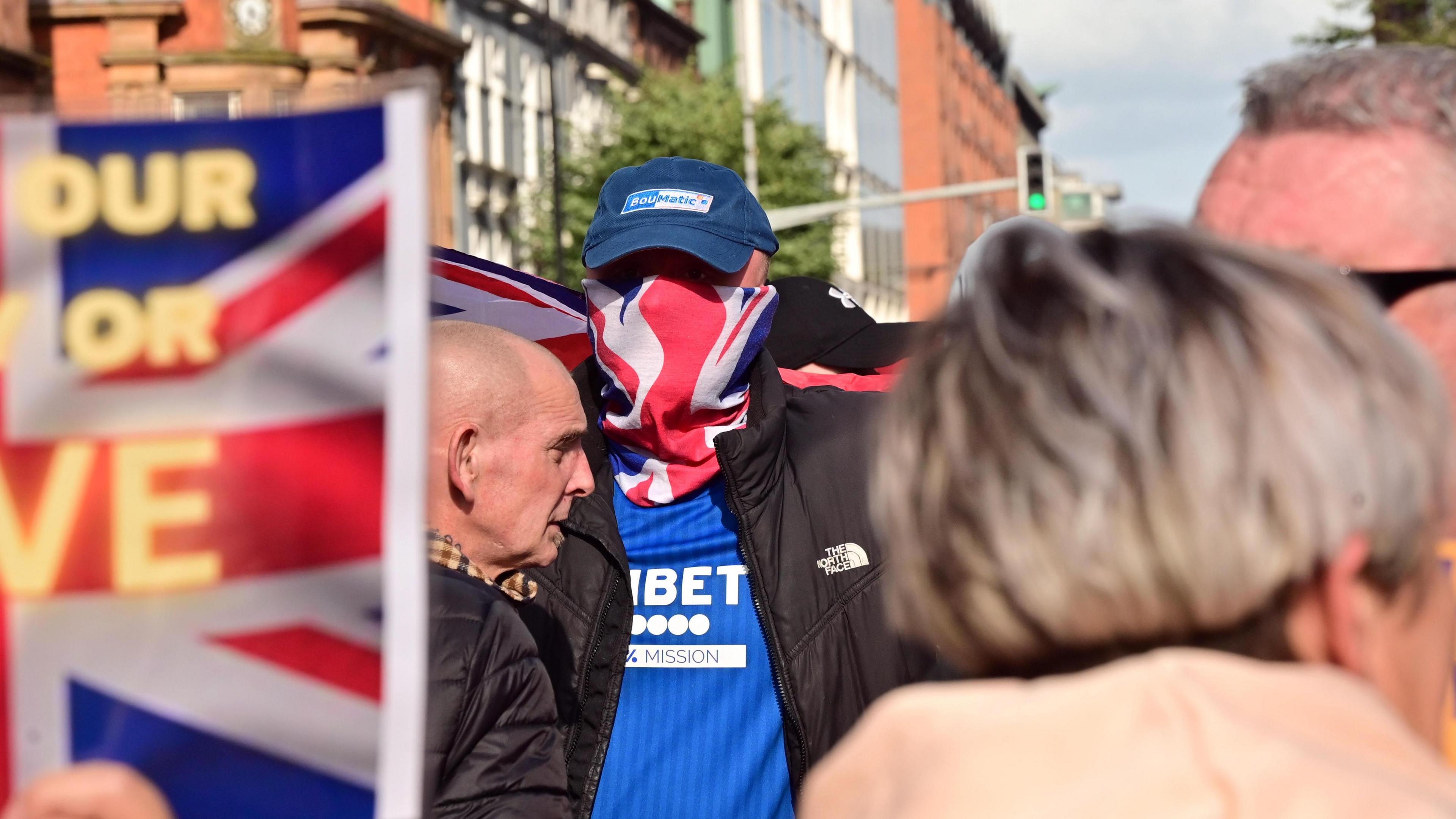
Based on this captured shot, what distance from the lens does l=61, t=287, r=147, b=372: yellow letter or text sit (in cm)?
168

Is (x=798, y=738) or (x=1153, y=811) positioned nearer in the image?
(x=1153, y=811)

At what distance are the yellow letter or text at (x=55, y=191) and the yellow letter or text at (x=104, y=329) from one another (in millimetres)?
73

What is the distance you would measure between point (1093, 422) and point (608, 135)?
102ft

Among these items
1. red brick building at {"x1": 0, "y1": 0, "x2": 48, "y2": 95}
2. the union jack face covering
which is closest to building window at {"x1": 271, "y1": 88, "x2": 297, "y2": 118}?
the union jack face covering

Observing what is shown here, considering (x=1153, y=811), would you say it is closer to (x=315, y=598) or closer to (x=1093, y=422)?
(x=1093, y=422)

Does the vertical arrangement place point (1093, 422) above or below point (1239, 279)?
below

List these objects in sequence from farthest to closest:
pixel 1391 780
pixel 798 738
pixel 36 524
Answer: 1. pixel 798 738
2. pixel 36 524
3. pixel 1391 780

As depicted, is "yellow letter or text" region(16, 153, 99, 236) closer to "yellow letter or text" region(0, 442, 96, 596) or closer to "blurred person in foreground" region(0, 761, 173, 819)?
"yellow letter or text" region(0, 442, 96, 596)

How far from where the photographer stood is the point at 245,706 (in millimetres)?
1697

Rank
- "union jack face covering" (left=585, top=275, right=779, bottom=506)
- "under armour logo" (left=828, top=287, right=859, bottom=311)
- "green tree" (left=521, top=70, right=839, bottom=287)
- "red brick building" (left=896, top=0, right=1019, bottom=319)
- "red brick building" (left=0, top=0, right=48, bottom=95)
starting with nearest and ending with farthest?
1. "union jack face covering" (left=585, top=275, right=779, bottom=506)
2. "under armour logo" (left=828, top=287, right=859, bottom=311)
3. "red brick building" (left=0, top=0, right=48, bottom=95)
4. "green tree" (left=521, top=70, right=839, bottom=287)
5. "red brick building" (left=896, top=0, right=1019, bottom=319)

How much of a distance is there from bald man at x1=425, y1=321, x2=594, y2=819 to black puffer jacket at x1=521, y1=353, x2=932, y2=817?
9cm

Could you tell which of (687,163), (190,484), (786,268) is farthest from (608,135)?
(190,484)

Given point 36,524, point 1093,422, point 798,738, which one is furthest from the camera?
point 798,738

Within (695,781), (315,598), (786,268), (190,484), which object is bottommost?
(695,781)
